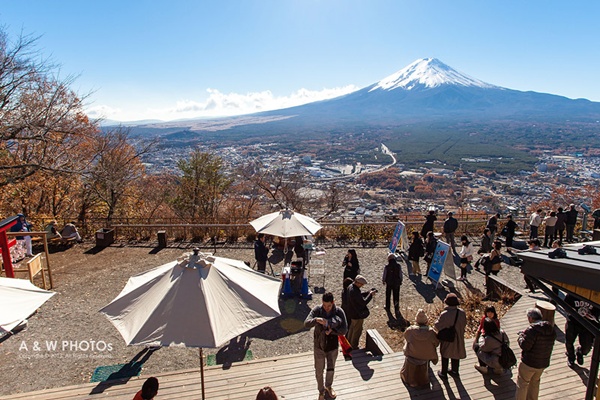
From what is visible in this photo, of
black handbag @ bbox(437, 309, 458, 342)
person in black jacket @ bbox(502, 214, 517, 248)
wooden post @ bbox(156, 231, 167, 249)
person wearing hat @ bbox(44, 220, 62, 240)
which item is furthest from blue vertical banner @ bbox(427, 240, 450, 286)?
person wearing hat @ bbox(44, 220, 62, 240)

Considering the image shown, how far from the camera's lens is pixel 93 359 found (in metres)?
5.93

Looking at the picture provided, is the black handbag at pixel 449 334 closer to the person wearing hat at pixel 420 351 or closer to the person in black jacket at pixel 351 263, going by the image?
the person wearing hat at pixel 420 351

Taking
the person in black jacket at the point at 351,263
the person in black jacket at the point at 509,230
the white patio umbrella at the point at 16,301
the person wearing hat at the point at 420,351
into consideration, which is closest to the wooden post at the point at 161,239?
the person in black jacket at the point at 351,263

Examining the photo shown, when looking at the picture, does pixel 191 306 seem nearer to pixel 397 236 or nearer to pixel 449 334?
pixel 449 334

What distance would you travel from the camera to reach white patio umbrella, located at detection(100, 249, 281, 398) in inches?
140

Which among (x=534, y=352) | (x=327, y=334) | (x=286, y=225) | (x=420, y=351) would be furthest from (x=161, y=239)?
(x=534, y=352)

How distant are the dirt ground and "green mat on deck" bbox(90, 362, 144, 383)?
107 mm

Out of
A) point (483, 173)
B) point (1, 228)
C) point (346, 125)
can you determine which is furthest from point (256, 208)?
point (346, 125)

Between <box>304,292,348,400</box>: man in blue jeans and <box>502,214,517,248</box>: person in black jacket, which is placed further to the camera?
<box>502,214,517,248</box>: person in black jacket

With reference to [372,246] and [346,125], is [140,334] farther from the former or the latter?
[346,125]

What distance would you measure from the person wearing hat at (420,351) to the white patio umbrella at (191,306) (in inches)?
76.4

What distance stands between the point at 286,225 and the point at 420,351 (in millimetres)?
4936

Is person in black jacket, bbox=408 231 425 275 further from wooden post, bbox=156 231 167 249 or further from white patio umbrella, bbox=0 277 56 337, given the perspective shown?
wooden post, bbox=156 231 167 249

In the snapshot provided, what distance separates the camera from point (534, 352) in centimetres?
397
